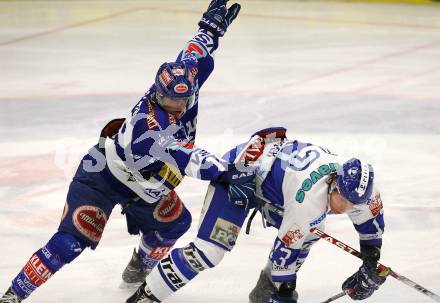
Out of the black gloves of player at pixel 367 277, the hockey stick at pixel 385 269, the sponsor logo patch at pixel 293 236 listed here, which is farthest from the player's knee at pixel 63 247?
the black gloves of player at pixel 367 277

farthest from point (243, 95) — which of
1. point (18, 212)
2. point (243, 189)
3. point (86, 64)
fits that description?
point (243, 189)

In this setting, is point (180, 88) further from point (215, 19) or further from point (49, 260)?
point (49, 260)

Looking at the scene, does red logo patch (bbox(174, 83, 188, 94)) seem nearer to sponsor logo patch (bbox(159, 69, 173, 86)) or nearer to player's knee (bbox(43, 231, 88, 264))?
sponsor logo patch (bbox(159, 69, 173, 86))

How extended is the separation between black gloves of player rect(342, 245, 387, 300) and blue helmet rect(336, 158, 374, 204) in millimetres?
391

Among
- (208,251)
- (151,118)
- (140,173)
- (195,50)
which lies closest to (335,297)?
(208,251)

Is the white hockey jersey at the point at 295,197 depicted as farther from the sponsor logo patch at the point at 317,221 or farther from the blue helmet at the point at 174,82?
the blue helmet at the point at 174,82

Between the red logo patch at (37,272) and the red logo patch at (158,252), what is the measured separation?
0.66 m

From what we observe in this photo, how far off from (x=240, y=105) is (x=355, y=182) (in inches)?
182

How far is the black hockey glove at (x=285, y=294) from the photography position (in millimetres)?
4266

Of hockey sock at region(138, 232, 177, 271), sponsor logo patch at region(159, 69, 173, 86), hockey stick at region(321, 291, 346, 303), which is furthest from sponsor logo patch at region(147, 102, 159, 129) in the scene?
hockey stick at region(321, 291, 346, 303)

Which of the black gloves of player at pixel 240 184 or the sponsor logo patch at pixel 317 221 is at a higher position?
the black gloves of player at pixel 240 184

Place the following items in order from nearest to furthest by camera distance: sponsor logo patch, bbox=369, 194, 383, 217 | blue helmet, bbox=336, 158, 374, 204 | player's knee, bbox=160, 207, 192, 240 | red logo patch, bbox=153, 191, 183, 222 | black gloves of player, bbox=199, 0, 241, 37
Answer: blue helmet, bbox=336, 158, 374, 204
sponsor logo patch, bbox=369, 194, 383, 217
red logo patch, bbox=153, 191, 183, 222
player's knee, bbox=160, 207, 192, 240
black gloves of player, bbox=199, 0, 241, 37

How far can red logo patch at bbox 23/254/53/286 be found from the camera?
173 inches

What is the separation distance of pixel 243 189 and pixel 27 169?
2.99 meters
